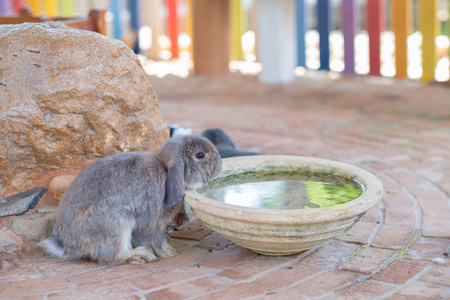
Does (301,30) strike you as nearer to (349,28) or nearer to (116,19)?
(349,28)

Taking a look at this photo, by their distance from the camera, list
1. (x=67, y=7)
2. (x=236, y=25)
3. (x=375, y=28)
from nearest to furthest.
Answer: (x=375, y=28)
(x=236, y=25)
(x=67, y=7)

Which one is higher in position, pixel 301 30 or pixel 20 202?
pixel 301 30

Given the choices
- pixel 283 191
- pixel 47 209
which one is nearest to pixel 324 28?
pixel 283 191

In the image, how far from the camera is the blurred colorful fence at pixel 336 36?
28.8 feet

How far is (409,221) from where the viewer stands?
382 centimetres

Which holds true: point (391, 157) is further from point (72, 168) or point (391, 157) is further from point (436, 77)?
point (436, 77)

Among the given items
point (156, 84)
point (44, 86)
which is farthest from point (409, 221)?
point (156, 84)

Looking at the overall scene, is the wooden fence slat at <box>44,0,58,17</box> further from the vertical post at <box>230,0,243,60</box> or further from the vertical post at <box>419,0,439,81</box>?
the vertical post at <box>419,0,439,81</box>

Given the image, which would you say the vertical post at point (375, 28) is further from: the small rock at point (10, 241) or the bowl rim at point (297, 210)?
the small rock at point (10, 241)

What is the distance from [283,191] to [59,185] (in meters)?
1.38

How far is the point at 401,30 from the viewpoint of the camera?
349 inches

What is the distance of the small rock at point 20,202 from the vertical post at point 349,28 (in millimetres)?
7011

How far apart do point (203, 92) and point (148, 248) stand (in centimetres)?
627

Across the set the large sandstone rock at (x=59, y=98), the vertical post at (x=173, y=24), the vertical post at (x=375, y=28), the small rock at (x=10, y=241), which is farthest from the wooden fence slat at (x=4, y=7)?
the small rock at (x=10, y=241)
